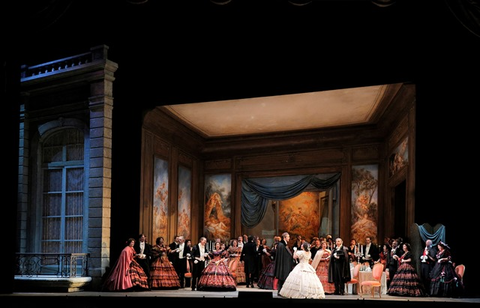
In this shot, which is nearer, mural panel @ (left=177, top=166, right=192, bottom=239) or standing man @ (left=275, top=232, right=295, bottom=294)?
standing man @ (left=275, top=232, right=295, bottom=294)

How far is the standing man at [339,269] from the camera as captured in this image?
1259 centimetres

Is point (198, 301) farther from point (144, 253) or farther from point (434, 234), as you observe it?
point (434, 234)

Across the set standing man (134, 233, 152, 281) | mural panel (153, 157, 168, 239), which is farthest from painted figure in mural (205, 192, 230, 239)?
standing man (134, 233, 152, 281)

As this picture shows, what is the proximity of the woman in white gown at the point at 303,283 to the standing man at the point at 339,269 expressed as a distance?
1.29 meters

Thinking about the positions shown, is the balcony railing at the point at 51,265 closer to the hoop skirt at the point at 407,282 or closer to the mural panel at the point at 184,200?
the mural panel at the point at 184,200

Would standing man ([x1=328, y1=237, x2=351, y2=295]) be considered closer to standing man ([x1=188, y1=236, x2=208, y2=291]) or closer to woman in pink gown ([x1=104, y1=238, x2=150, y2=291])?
standing man ([x1=188, y1=236, x2=208, y2=291])

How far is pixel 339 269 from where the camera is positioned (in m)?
12.6

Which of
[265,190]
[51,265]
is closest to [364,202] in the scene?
[265,190]

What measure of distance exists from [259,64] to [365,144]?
610cm

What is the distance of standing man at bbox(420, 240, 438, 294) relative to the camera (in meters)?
11.6

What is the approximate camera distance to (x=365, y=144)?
59.8 feet

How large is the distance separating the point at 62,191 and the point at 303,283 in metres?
7.11

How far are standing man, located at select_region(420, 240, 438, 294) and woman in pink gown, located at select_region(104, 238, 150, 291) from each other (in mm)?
5963

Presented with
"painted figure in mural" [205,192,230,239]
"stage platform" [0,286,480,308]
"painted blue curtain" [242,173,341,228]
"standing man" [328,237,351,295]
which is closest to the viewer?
"stage platform" [0,286,480,308]
